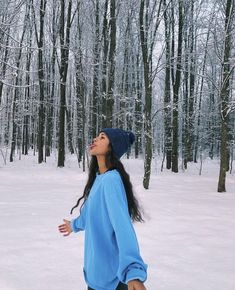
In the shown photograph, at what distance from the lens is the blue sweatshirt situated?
2.09 m

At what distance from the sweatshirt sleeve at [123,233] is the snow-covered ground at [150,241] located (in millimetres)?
2649

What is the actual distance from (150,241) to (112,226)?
459 centimetres

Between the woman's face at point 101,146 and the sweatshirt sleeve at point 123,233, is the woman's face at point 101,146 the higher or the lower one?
the higher one

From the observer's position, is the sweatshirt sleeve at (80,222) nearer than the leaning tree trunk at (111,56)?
Yes

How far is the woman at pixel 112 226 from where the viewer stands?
198 cm

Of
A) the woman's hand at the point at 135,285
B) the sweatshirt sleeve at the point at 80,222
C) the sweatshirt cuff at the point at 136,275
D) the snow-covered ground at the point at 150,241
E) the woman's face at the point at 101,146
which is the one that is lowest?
the snow-covered ground at the point at 150,241

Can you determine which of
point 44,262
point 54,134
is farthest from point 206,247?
point 54,134


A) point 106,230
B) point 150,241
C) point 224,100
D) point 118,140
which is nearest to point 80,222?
point 106,230

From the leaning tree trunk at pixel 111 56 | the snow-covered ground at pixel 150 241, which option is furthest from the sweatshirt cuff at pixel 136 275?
the leaning tree trunk at pixel 111 56

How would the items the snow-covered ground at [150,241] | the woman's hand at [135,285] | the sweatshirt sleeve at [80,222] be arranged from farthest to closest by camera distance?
the snow-covered ground at [150,241] < the sweatshirt sleeve at [80,222] < the woman's hand at [135,285]

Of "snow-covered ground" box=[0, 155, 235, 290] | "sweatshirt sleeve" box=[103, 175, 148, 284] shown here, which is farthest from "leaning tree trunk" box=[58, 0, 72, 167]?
"sweatshirt sleeve" box=[103, 175, 148, 284]

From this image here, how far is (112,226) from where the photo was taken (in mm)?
2188

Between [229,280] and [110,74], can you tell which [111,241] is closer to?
[229,280]

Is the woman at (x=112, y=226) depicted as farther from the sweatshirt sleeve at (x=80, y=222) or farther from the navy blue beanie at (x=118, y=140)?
the sweatshirt sleeve at (x=80, y=222)
